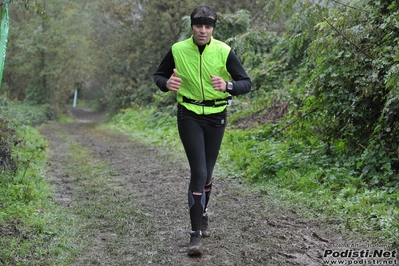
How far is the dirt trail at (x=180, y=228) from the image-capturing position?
14.5 ft

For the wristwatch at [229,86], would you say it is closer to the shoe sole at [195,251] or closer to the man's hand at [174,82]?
the man's hand at [174,82]

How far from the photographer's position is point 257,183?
8141mm

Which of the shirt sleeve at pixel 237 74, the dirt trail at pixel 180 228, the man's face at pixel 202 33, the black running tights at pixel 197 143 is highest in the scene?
the man's face at pixel 202 33

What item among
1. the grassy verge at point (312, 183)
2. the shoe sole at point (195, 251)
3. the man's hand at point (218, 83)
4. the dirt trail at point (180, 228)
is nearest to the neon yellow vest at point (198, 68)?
the man's hand at point (218, 83)

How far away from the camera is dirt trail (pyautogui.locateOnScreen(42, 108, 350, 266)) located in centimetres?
443

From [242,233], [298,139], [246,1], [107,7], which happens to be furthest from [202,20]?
[107,7]

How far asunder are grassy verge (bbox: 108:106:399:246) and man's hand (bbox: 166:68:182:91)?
2.50 m

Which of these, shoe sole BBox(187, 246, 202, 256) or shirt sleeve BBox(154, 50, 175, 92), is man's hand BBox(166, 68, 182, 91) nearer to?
shirt sleeve BBox(154, 50, 175, 92)

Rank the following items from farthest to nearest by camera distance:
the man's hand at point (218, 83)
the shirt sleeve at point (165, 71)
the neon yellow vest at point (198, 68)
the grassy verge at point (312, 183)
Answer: the grassy verge at point (312, 183) → the shirt sleeve at point (165, 71) → the neon yellow vest at point (198, 68) → the man's hand at point (218, 83)

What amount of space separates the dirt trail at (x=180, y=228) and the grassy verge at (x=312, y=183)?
34 cm

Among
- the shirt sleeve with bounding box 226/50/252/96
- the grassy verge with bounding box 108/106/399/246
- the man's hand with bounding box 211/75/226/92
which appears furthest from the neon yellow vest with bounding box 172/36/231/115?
the grassy verge with bounding box 108/106/399/246

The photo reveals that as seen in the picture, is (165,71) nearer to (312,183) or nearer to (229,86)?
(229,86)

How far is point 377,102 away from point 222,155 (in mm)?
4146

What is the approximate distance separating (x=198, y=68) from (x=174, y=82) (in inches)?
11.7
